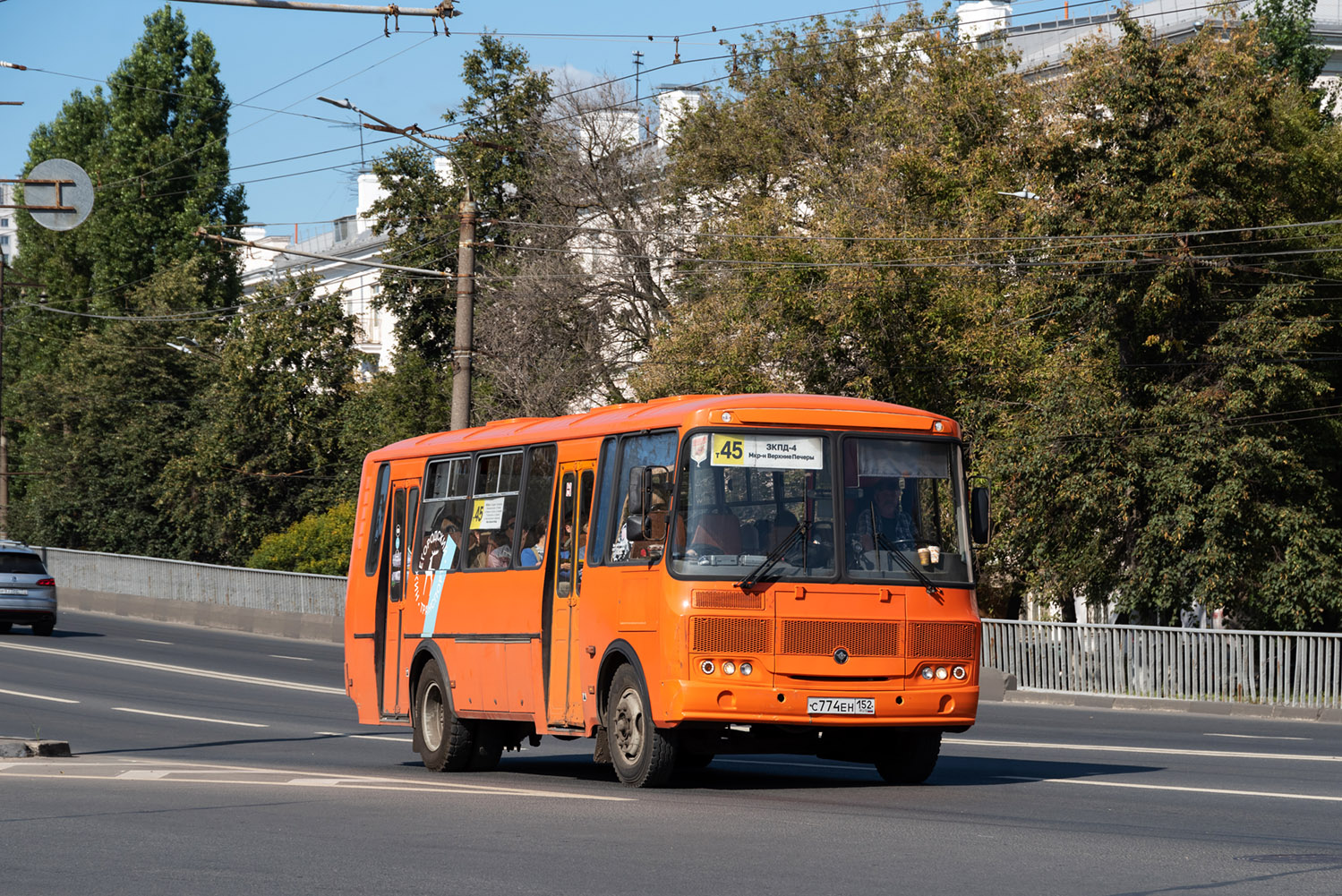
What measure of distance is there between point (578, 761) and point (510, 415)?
31857 millimetres

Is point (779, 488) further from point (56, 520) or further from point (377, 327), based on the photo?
point (377, 327)

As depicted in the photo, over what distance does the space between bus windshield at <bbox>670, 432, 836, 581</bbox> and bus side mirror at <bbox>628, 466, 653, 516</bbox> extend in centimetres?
22

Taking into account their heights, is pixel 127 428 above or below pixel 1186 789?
above

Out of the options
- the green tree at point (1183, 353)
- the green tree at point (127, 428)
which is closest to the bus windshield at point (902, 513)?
the green tree at point (1183, 353)

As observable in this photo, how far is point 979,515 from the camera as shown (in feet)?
41.7

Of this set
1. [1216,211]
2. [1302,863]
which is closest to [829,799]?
[1302,863]

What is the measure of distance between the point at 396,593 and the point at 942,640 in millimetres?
6373

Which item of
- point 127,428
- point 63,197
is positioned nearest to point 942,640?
point 63,197

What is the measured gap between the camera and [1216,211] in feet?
98.3

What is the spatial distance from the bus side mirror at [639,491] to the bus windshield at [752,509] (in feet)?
0.73

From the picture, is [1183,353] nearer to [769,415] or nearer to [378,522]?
[378,522]

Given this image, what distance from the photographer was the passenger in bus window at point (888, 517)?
12.3 meters

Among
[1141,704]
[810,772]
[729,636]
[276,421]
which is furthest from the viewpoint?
[276,421]

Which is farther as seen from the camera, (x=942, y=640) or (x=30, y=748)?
(x=30, y=748)
